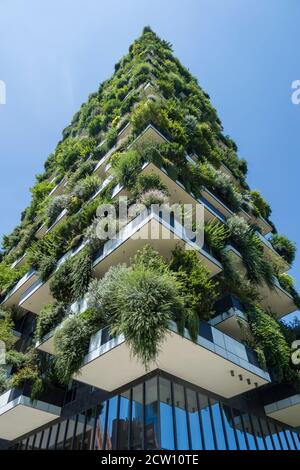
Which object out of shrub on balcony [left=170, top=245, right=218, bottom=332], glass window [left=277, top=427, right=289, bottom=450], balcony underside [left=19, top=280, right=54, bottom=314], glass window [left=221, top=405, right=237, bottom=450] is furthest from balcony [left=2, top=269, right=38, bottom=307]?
glass window [left=277, top=427, right=289, bottom=450]

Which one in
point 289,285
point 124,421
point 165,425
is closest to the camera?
point 165,425

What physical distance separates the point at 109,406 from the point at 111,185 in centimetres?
977

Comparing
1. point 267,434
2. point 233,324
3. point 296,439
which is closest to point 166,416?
point 233,324

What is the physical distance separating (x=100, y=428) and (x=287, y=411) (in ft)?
22.9

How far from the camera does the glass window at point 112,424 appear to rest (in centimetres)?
1023

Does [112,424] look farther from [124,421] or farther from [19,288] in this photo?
[19,288]

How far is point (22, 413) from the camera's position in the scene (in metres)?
12.8

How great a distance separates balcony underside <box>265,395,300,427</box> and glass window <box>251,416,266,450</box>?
2.27ft

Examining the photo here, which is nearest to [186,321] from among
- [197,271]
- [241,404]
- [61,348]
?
[197,271]

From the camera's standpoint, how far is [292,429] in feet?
44.3

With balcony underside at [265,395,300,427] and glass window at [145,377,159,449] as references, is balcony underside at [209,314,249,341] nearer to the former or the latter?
balcony underside at [265,395,300,427]

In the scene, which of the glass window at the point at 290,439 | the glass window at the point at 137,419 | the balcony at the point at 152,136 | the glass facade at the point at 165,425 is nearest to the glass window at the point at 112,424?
the glass facade at the point at 165,425

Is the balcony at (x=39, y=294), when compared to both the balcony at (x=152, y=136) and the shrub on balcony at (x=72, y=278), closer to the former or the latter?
the shrub on balcony at (x=72, y=278)

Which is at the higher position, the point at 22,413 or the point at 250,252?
the point at 250,252
